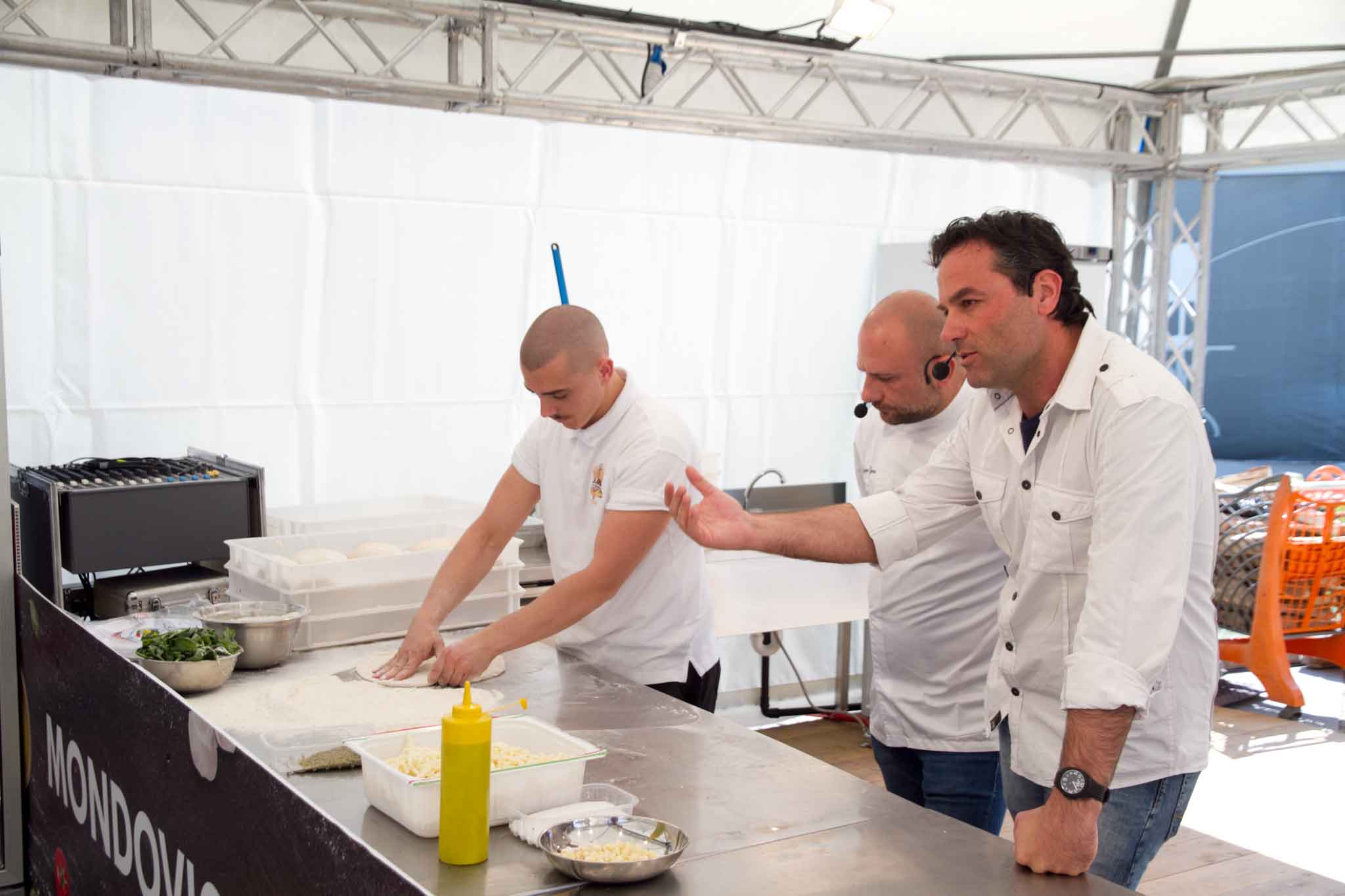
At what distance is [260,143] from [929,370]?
290 centimetres

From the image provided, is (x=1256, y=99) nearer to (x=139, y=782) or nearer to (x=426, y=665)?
(x=426, y=665)

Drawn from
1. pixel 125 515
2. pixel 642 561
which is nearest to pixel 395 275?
pixel 125 515

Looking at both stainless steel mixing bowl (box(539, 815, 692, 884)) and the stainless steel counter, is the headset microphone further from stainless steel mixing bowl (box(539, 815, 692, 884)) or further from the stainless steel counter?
stainless steel mixing bowl (box(539, 815, 692, 884))

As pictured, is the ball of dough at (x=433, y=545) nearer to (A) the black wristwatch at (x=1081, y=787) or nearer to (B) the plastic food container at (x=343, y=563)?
(B) the plastic food container at (x=343, y=563)

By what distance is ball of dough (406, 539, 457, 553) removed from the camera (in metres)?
3.06

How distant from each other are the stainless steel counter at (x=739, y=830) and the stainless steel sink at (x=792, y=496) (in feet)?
10.6

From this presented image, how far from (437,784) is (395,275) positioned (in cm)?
338

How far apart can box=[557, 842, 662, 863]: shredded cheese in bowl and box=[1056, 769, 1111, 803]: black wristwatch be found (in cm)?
54

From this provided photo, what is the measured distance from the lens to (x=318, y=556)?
2.95 meters

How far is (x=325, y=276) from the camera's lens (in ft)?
15.2

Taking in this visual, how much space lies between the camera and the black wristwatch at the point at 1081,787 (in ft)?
5.18

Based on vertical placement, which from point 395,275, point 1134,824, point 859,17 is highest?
point 859,17

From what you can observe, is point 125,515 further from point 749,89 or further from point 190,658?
point 749,89

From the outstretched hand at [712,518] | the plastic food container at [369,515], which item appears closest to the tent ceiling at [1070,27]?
the plastic food container at [369,515]
